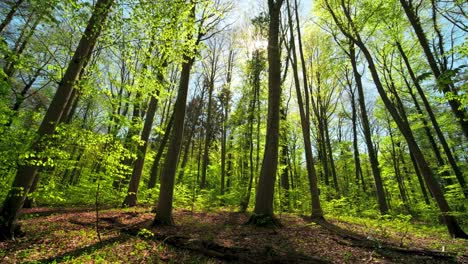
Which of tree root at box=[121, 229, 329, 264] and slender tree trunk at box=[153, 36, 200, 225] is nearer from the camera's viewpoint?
tree root at box=[121, 229, 329, 264]

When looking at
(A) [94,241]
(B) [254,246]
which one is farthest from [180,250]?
(A) [94,241]

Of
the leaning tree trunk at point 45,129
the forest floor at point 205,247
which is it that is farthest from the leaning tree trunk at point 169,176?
the leaning tree trunk at point 45,129

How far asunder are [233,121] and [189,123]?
8316 mm

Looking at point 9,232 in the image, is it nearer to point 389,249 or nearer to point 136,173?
point 136,173

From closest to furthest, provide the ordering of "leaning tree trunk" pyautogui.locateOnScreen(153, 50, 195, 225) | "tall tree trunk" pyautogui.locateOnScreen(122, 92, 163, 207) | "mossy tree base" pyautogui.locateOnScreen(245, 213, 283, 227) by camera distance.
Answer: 1. "mossy tree base" pyautogui.locateOnScreen(245, 213, 283, 227)
2. "leaning tree trunk" pyautogui.locateOnScreen(153, 50, 195, 225)
3. "tall tree trunk" pyautogui.locateOnScreen(122, 92, 163, 207)

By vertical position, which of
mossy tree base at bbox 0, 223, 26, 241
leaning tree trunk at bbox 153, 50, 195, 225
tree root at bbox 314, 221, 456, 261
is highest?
leaning tree trunk at bbox 153, 50, 195, 225

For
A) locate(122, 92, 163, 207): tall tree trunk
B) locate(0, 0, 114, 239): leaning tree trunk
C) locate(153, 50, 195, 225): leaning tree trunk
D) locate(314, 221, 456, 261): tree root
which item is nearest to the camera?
locate(314, 221, 456, 261): tree root

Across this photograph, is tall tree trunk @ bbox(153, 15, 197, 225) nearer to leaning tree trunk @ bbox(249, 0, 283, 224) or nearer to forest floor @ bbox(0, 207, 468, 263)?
forest floor @ bbox(0, 207, 468, 263)

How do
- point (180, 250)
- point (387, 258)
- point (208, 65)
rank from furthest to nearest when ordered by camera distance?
point (208, 65) → point (180, 250) → point (387, 258)

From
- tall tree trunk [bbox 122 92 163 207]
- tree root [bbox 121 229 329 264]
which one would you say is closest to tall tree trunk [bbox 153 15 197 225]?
tree root [bbox 121 229 329 264]

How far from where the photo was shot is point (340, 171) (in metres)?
31.6

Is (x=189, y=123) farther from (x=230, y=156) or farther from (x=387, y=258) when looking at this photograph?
(x=387, y=258)

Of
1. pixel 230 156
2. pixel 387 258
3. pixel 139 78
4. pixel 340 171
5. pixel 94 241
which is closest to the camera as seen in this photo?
pixel 387 258

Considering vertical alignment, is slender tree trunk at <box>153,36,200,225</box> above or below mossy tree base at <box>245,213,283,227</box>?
above
